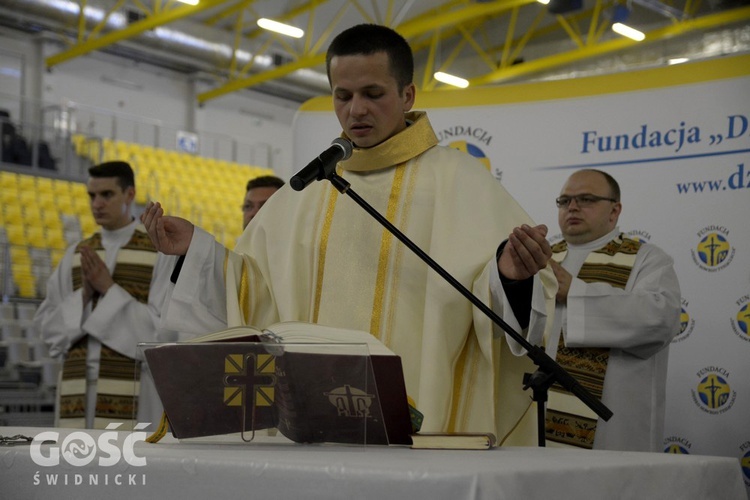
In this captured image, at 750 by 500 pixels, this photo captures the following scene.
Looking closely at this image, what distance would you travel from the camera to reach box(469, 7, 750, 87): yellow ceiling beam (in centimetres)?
1457

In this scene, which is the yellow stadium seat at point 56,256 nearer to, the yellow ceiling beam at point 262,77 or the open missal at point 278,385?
the yellow ceiling beam at point 262,77

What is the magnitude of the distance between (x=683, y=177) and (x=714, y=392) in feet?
3.81

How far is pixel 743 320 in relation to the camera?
4.99 meters

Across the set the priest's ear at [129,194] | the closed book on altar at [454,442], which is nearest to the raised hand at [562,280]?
the closed book on altar at [454,442]

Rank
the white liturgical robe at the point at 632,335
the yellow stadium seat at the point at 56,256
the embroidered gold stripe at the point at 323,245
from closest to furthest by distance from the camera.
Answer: the embroidered gold stripe at the point at 323,245 → the white liturgical robe at the point at 632,335 → the yellow stadium seat at the point at 56,256

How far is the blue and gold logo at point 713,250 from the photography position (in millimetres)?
5062

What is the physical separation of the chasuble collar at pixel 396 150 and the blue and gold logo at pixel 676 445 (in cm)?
290

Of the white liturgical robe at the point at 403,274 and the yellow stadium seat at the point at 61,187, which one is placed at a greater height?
the yellow stadium seat at the point at 61,187

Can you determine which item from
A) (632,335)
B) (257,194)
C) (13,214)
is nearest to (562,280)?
(632,335)

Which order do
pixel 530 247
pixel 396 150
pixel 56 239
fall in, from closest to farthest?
pixel 530 247
pixel 396 150
pixel 56 239

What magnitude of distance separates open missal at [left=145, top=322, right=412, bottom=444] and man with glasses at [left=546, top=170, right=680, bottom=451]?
2592mm

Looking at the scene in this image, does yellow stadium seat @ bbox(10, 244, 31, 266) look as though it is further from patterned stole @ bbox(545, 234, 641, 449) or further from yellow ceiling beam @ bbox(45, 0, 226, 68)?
patterned stole @ bbox(545, 234, 641, 449)

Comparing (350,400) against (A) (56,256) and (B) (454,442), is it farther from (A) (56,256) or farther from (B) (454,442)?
(A) (56,256)

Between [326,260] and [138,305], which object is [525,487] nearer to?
[326,260]
